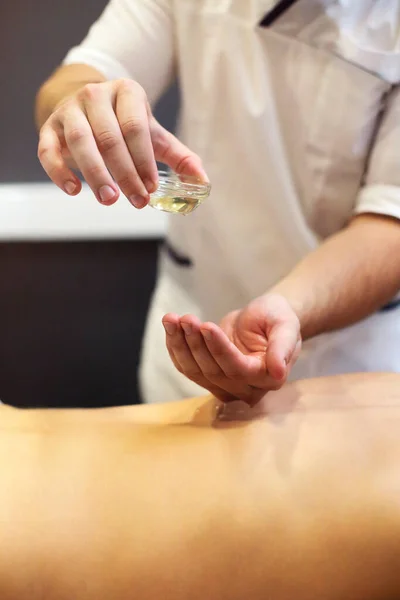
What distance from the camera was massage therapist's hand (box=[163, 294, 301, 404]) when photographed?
43cm

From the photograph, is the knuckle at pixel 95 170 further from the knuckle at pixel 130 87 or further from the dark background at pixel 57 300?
the dark background at pixel 57 300

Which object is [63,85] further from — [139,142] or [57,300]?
[57,300]

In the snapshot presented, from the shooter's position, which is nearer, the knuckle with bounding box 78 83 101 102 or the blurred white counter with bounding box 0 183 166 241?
the knuckle with bounding box 78 83 101 102

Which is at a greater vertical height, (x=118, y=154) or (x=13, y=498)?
(x=118, y=154)

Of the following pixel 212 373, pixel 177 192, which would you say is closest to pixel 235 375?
pixel 212 373

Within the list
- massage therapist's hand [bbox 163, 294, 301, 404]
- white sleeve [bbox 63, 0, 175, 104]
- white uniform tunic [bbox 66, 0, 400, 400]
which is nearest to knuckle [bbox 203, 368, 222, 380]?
massage therapist's hand [bbox 163, 294, 301, 404]

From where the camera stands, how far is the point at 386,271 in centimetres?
61

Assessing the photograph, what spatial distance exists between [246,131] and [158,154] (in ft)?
0.82

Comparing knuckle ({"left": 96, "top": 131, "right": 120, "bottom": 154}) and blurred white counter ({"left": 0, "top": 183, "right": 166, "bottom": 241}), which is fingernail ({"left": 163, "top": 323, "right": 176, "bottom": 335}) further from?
blurred white counter ({"left": 0, "top": 183, "right": 166, "bottom": 241})

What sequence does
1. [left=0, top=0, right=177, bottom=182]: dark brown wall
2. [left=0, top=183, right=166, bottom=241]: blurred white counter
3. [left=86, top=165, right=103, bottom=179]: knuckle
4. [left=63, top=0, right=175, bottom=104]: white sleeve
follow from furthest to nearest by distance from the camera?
[left=0, top=183, right=166, bottom=241]: blurred white counter → [left=0, top=0, right=177, bottom=182]: dark brown wall → [left=63, top=0, right=175, bottom=104]: white sleeve → [left=86, top=165, right=103, bottom=179]: knuckle

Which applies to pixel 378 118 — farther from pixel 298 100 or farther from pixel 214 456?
pixel 214 456

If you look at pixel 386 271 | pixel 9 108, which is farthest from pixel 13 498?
pixel 9 108

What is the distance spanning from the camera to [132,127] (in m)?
0.39

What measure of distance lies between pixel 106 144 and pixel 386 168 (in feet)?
1.07
